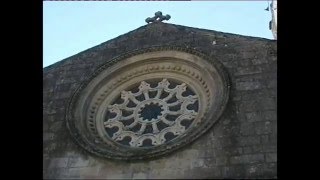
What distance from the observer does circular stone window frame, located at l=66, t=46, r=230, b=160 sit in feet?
33.2

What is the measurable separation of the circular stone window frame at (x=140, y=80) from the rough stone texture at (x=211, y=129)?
0.13m

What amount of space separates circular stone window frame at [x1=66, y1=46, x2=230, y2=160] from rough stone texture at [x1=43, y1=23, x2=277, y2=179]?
0.13 m

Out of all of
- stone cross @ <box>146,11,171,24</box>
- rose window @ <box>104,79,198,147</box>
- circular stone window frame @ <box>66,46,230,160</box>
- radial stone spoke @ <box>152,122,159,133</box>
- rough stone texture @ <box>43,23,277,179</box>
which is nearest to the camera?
rough stone texture @ <box>43,23,277,179</box>

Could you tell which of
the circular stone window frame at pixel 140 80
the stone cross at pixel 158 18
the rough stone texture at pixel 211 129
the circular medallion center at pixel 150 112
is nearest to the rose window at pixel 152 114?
the circular medallion center at pixel 150 112

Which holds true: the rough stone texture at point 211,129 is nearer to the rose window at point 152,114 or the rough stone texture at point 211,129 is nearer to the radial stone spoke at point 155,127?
the rose window at point 152,114

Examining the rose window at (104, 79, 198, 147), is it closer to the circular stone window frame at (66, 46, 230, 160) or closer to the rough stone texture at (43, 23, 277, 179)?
the circular stone window frame at (66, 46, 230, 160)

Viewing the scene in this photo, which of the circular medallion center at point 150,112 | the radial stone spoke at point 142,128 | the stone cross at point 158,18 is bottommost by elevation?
the radial stone spoke at point 142,128

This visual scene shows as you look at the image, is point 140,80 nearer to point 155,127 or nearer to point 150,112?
point 150,112

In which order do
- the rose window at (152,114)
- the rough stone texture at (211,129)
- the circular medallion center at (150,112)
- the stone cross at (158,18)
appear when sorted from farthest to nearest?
the stone cross at (158,18) < the circular medallion center at (150,112) < the rose window at (152,114) < the rough stone texture at (211,129)

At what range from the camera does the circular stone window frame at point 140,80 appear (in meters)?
10.1

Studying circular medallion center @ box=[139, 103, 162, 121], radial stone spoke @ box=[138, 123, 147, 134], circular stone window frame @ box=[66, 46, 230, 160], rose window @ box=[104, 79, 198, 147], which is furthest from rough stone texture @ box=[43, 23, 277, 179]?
circular medallion center @ box=[139, 103, 162, 121]

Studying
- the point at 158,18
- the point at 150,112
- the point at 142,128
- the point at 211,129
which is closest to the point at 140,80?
the point at 150,112
